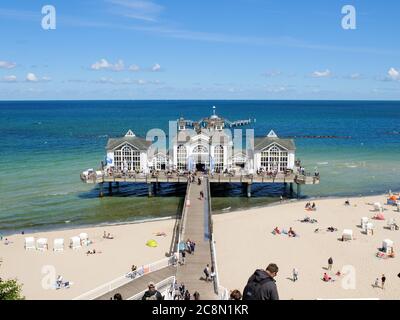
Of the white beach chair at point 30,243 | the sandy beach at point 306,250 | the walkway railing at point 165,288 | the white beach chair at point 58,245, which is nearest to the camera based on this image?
the walkway railing at point 165,288

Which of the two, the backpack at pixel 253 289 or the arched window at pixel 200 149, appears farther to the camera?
the arched window at pixel 200 149

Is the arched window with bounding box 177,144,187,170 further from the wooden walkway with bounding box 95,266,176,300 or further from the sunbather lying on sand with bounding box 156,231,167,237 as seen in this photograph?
the wooden walkway with bounding box 95,266,176,300

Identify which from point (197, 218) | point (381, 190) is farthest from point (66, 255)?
point (381, 190)

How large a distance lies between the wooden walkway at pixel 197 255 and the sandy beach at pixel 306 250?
4.54 feet

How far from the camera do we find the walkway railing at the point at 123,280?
18266 millimetres

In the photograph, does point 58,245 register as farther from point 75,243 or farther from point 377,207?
point 377,207

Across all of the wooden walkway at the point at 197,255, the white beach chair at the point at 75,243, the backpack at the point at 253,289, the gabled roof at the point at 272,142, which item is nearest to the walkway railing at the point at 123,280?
the wooden walkway at the point at 197,255

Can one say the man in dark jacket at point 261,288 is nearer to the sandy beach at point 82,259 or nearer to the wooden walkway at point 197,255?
the wooden walkway at point 197,255

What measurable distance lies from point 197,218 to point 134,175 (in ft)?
47.8

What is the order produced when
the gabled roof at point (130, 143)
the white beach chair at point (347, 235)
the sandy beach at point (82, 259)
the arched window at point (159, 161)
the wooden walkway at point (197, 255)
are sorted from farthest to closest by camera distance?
the arched window at point (159, 161) → the gabled roof at point (130, 143) → the white beach chair at point (347, 235) → the sandy beach at point (82, 259) → the wooden walkway at point (197, 255)

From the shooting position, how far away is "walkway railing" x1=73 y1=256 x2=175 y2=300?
59.9 ft

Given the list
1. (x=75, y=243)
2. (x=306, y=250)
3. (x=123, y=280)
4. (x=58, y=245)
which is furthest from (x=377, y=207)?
(x=58, y=245)

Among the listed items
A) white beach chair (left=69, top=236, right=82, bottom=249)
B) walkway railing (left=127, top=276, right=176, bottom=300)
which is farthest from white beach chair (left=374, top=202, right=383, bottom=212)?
white beach chair (left=69, top=236, right=82, bottom=249)

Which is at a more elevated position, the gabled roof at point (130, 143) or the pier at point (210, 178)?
the gabled roof at point (130, 143)
